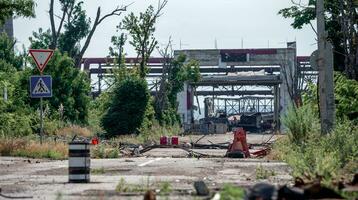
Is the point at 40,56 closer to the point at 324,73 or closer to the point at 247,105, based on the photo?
the point at 324,73

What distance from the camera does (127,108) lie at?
41.8m

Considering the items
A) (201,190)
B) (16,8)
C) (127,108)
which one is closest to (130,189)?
(201,190)

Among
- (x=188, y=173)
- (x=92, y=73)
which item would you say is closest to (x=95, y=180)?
(x=188, y=173)

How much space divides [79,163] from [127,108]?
29375 millimetres

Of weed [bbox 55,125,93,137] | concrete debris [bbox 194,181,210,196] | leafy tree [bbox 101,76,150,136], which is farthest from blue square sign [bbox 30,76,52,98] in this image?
leafy tree [bbox 101,76,150,136]

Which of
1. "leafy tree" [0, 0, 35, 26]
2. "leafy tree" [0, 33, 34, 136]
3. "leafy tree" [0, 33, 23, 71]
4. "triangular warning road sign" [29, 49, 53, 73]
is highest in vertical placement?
"leafy tree" [0, 33, 23, 71]

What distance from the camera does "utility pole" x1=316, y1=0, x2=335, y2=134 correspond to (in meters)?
18.1

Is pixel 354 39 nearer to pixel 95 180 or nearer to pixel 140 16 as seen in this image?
pixel 95 180

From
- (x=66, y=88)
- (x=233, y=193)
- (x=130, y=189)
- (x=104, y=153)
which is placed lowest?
(x=104, y=153)

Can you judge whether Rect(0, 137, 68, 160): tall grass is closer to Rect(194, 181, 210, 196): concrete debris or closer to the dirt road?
the dirt road

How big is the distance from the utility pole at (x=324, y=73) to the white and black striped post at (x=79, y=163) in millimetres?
7752

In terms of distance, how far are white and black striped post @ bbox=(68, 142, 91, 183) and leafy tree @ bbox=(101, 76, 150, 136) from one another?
92.9ft

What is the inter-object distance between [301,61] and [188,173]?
3099 inches

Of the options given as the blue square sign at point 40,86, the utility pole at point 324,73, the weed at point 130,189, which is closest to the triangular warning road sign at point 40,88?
the blue square sign at point 40,86
